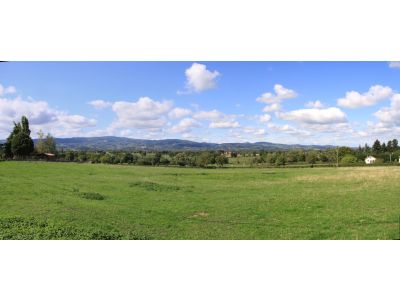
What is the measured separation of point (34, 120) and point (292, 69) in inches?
260

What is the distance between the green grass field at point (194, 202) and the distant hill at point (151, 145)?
0.55m

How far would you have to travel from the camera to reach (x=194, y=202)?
934cm

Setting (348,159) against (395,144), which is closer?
(395,144)

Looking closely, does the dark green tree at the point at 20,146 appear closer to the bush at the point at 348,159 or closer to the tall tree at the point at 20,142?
the tall tree at the point at 20,142

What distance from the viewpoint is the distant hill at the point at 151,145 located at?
409 inches

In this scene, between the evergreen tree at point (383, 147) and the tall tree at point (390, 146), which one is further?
the evergreen tree at point (383, 147)

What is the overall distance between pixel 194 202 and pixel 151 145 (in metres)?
2.16

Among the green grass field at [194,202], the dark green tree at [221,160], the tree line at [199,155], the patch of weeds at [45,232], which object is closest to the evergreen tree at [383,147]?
the tree line at [199,155]

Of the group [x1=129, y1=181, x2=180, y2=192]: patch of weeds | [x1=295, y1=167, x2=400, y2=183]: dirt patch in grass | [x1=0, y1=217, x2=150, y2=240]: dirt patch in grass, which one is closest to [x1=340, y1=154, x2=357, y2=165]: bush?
[x1=295, y1=167, x2=400, y2=183]: dirt patch in grass

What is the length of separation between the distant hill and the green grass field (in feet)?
1.81

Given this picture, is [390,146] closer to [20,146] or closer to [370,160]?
[370,160]

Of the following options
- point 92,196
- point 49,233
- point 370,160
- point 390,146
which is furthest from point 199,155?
point 390,146

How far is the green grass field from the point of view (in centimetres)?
859

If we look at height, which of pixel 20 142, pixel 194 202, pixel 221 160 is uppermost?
pixel 20 142
